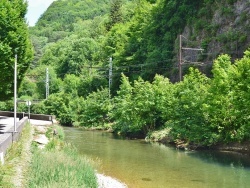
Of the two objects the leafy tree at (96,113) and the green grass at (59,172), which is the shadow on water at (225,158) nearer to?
the green grass at (59,172)

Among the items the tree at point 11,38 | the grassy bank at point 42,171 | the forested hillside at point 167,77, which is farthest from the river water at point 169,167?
the tree at point 11,38

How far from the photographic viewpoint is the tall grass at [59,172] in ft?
42.7

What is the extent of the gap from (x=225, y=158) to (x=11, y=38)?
16.5m

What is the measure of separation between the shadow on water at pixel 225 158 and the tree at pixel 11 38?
14090 millimetres

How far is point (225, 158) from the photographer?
2712 centimetres

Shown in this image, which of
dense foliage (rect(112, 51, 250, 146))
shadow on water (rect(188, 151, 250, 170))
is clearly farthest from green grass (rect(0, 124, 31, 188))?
dense foliage (rect(112, 51, 250, 146))

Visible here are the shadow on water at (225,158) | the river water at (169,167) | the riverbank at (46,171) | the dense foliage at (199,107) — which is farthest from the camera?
the dense foliage at (199,107)

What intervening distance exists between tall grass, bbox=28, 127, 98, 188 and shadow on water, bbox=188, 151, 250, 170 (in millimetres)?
11284

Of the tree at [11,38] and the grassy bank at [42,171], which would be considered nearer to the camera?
the grassy bank at [42,171]

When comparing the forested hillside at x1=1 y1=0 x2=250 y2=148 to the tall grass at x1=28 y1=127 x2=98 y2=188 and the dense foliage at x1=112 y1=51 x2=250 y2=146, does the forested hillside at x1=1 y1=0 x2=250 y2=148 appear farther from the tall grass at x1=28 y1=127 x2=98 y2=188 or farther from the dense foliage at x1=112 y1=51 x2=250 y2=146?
the tall grass at x1=28 y1=127 x2=98 y2=188

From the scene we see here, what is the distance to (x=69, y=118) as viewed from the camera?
207 ft

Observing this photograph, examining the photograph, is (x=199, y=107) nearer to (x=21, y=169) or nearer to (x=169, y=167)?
(x=169, y=167)

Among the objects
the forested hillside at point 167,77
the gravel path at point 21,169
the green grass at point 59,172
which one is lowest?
the green grass at point 59,172

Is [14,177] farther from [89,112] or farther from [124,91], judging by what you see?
[89,112]
